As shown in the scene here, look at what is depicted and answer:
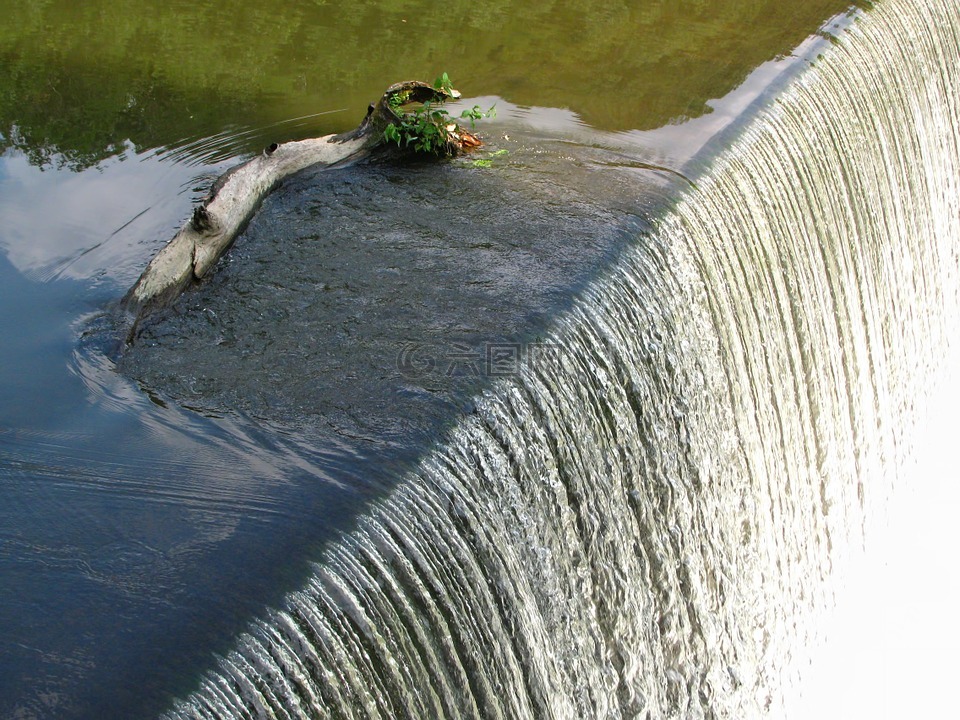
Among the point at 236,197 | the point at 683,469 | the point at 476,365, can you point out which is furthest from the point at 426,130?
the point at 683,469

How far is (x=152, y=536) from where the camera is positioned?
303 cm

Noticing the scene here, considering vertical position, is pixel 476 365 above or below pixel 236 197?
below

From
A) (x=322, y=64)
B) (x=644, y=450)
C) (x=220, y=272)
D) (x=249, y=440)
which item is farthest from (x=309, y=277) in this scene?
(x=322, y=64)

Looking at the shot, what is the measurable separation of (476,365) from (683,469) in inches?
44.4

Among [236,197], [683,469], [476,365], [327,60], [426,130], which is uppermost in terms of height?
[327,60]

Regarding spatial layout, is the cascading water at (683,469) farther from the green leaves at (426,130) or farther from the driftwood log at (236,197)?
the driftwood log at (236,197)

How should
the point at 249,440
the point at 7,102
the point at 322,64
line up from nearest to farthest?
the point at 249,440 < the point at 7,102 < the point at 322,64

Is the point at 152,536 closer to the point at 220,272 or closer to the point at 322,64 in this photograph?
the point at 220,272

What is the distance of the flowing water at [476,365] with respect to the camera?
9.52 feet

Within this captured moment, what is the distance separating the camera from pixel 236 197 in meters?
4.82

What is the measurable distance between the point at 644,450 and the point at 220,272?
190cm

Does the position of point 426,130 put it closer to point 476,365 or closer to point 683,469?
point 476,365

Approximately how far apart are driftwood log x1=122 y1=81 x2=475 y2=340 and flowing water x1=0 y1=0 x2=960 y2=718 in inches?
4.1

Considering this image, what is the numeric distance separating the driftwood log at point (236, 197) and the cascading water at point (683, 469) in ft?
4.97
